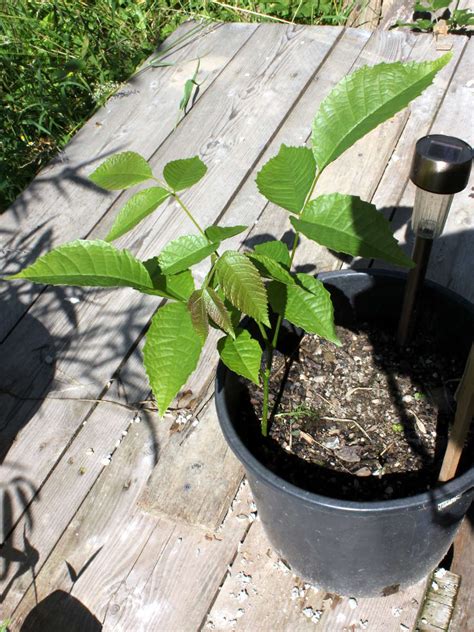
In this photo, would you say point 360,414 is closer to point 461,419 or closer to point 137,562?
point 461,419

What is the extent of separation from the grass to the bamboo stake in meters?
1.93

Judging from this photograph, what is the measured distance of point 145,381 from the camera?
1.80 metres

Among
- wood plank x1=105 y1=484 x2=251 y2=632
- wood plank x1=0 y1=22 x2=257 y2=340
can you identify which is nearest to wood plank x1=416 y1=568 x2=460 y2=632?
wood plank x1=105 y1=484 x2=251 y2=632

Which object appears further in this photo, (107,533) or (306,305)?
(107,533)

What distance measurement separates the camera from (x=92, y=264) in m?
0.93

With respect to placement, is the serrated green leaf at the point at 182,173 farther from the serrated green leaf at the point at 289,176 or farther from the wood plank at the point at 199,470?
the wood plank at the point at 199,470

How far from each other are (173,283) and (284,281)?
18cm

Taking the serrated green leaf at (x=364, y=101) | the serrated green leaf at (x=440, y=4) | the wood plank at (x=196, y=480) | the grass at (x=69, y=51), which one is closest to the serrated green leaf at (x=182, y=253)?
the serrated green leaf at (x=364, y=101)

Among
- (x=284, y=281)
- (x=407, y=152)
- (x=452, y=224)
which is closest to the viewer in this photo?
(x=284, y=281)

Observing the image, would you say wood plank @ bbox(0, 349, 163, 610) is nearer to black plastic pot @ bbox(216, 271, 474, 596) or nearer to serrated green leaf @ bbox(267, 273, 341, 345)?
black plastic pot @ bbox(216, 271, 474, 596)

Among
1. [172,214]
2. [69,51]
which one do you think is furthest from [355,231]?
[69,51]

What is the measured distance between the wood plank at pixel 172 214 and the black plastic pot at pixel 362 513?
626 mm

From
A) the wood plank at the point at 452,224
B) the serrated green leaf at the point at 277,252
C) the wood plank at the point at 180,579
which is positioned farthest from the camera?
the wood plank at the point at 452,224

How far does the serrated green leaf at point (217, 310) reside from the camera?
0.92 m
